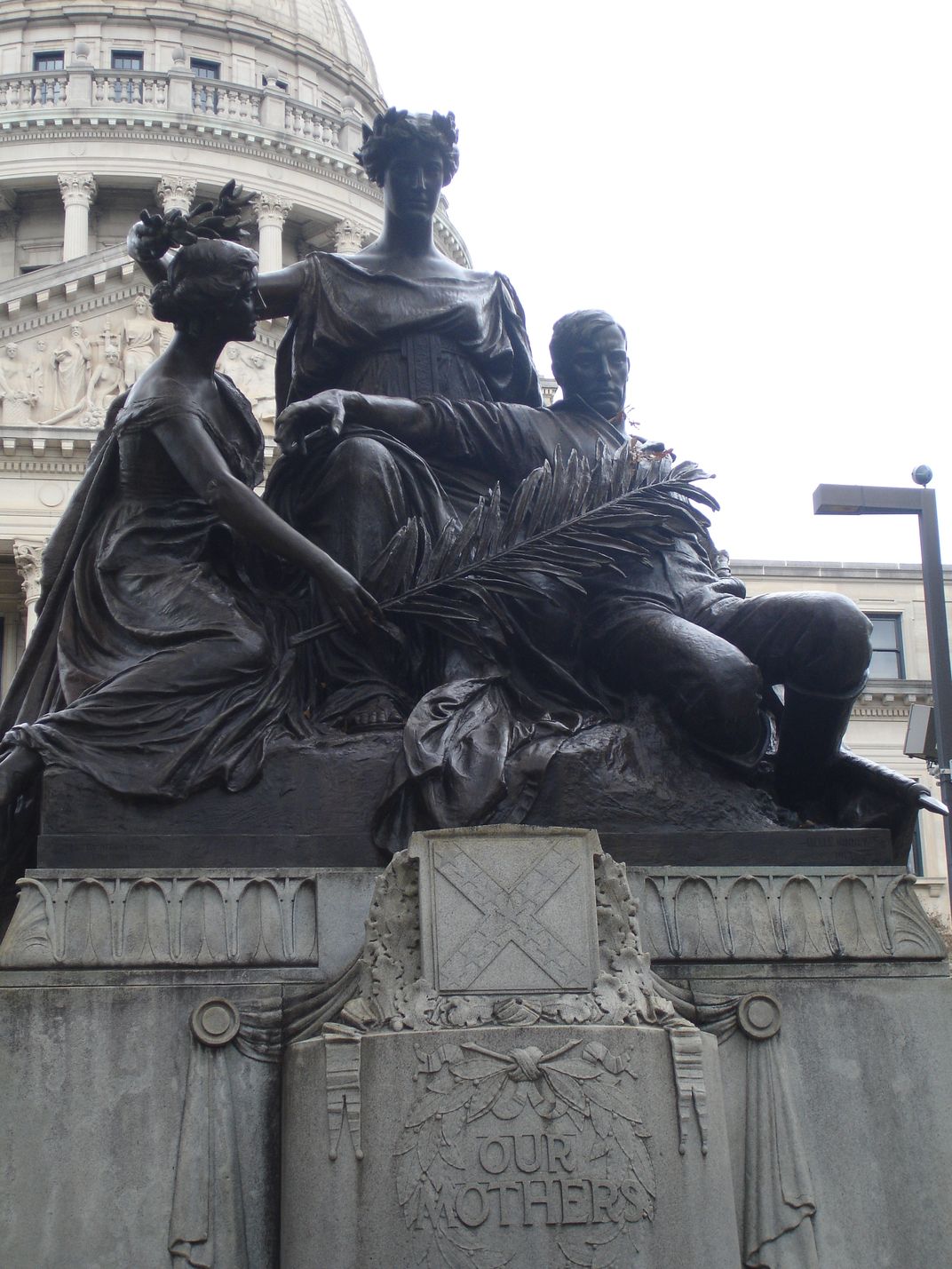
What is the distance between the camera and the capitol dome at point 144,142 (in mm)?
51688

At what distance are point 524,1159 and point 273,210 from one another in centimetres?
7147

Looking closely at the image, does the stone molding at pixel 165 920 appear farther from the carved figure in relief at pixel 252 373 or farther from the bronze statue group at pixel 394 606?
the carved figure in relief at pixel 252 373

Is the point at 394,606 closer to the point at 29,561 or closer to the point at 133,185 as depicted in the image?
the point at 29,561

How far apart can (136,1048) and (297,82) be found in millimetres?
83537

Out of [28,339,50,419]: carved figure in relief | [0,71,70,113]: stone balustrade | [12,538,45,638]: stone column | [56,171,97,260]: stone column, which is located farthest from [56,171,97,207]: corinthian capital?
A: [12,538,45,638]: stone column

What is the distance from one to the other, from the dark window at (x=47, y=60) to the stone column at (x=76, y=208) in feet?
33.1

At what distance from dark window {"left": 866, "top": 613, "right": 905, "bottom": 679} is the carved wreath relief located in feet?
143

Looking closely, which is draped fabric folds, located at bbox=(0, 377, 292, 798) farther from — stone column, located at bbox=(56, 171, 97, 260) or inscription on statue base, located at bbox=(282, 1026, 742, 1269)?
stone column, located at bbox=(56, 171, 97, 260)

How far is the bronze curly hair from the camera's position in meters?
7.54

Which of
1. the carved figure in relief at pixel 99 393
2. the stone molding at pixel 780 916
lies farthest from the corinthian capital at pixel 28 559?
the stone molding at pixel 780 916

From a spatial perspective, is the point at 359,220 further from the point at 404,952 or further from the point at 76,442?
the point at 404,952

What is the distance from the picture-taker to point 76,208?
240 feet

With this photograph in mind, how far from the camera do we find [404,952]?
16.3ft

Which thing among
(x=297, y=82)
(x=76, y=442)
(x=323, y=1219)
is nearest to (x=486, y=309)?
(x=323, y=1219)
